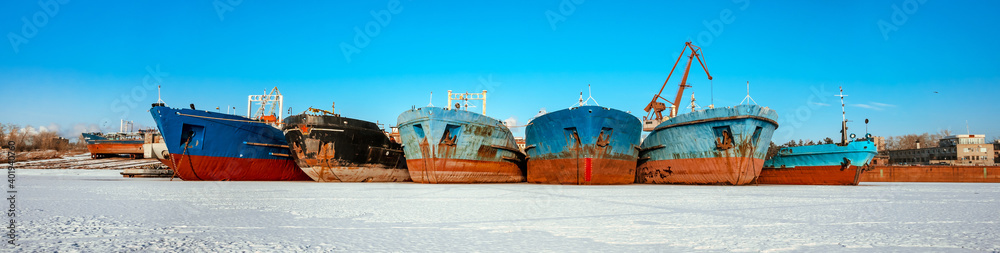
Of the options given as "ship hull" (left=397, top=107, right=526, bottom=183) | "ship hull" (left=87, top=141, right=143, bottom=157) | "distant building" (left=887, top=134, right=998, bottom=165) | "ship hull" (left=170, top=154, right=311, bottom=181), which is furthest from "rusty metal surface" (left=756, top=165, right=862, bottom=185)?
"ship hull" (left=87, top=141, right=143, bottom=157)

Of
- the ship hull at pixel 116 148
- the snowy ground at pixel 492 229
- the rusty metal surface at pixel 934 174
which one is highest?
the ship hull at pixel 116 148

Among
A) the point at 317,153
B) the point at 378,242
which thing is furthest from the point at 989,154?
the point at 378,242

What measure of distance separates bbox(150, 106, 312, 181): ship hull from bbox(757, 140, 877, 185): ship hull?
78.1ft

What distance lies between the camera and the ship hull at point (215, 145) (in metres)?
20.1

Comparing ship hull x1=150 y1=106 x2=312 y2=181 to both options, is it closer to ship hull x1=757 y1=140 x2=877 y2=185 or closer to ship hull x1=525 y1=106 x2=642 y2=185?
ship hull x1=525 y1=106 x2=642 y2=185

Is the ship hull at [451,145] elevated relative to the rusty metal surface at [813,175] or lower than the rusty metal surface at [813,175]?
elevated

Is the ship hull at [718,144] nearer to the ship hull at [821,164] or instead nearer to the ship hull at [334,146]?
the ship hull at [821,164]

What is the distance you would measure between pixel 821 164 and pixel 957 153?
49.4 metres

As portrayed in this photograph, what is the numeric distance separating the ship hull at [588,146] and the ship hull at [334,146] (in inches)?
296

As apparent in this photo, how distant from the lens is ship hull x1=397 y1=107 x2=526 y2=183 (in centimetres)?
1920

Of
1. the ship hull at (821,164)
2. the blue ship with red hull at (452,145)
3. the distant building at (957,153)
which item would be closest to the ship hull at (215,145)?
the blue ship with red hull at (452,145)

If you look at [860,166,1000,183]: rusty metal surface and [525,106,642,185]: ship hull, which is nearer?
[525,106,642,185]: ship hull

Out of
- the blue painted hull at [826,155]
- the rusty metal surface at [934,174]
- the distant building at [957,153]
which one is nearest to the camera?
the blue painted hull at [826,155]

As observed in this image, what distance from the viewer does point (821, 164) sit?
72.4 ft
